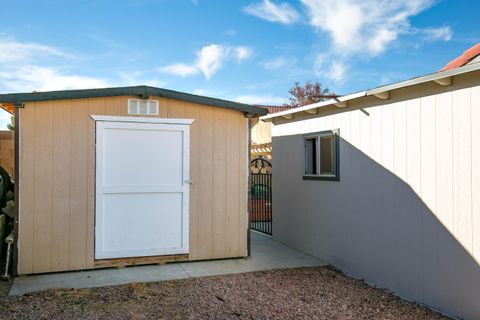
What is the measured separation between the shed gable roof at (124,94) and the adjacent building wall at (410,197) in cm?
148

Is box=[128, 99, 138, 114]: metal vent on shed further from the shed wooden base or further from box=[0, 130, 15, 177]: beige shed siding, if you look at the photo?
box=[0, 130, 15, 177]: beige shed siding

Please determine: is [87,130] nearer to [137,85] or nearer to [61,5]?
[137,85]

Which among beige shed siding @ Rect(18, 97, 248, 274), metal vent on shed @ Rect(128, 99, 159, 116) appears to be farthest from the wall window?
metal vent on shed @ Rect(128, 99, 159, 116)

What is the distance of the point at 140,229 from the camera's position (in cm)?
566

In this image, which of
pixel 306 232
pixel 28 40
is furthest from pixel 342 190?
pixel 28 40

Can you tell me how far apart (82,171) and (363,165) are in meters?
3.74

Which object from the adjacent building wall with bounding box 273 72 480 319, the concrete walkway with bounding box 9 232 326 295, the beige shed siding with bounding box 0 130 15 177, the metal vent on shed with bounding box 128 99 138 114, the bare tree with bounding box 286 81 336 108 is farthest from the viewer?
the bare tree with bounding box 286 81 336 108

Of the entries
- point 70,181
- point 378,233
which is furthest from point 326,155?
point 70,181

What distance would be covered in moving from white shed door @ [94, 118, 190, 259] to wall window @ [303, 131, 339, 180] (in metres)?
2.09

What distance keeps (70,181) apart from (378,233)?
403 centimetres

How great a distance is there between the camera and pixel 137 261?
567cm

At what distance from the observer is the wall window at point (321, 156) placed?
19.8ft

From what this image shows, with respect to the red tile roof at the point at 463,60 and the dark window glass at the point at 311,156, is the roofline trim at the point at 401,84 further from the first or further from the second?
the red tile roof at the point at 463,60

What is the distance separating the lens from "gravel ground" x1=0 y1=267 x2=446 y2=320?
3939mm
